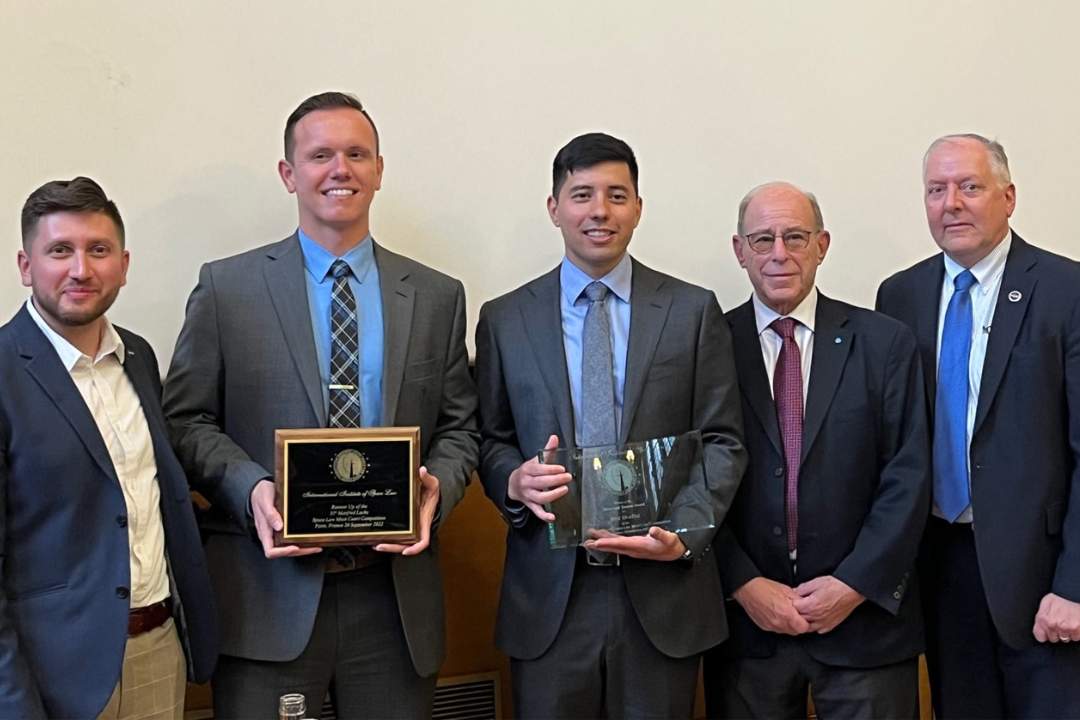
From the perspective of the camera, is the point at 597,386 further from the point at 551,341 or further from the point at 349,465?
the point at 349,465

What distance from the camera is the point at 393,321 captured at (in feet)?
8.06

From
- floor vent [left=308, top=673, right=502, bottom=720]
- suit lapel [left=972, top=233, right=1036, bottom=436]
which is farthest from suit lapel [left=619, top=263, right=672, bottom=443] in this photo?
floor vent [left=308, top=673, right=502, bottom=720]

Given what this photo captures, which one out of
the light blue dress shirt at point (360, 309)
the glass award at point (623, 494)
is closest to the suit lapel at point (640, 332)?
the glass award at point (623, 494)

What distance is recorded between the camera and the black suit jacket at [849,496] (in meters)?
2.52

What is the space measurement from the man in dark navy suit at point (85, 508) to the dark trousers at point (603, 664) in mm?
760

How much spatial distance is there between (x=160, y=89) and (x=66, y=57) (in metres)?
0.24

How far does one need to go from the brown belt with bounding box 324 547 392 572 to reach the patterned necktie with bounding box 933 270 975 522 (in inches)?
54.9

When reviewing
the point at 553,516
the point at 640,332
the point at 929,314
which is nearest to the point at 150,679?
the point at 553,516

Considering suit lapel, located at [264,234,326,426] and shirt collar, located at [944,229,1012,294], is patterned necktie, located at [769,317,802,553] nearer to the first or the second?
shirt collar, located at [944,229,1012,294]

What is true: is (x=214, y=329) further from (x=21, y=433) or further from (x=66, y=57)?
(x=66, y=57)

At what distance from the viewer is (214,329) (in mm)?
2418

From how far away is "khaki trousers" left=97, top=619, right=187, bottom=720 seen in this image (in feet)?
6.91

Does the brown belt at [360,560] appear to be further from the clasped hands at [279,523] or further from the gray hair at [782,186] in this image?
the gray hair at [782,186]

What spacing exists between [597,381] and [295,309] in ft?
2.35
